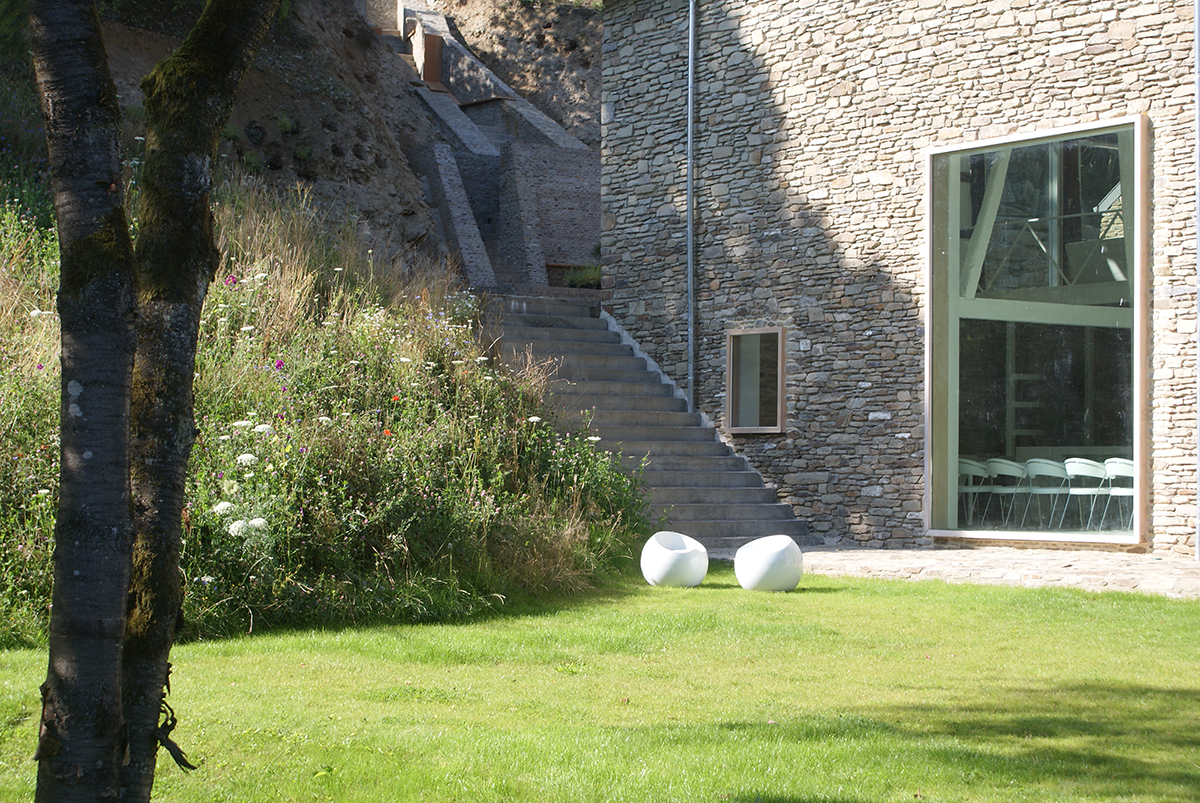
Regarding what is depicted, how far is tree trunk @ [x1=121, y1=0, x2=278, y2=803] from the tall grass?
3.24 meters

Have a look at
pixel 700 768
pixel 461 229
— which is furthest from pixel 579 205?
pixel 700 768

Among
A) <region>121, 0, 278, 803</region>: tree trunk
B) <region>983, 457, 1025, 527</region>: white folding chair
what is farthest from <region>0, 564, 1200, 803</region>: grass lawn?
<region>983, 457, 1025, 527</region>: white folding chair

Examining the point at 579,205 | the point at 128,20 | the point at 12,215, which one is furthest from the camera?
the point at 579,205

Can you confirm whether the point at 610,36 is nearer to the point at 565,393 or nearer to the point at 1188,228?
the point at 565,393

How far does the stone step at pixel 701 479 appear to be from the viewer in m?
10.6

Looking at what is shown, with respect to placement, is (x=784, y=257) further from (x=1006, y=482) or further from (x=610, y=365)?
(x=1006, y=482)

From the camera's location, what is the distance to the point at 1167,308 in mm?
8977

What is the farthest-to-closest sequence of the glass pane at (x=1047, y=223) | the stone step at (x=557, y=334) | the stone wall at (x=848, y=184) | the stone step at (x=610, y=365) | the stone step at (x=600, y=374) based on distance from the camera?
the stone step at (x=557, y=334) < the stone step at (x=610, y=365) < the stone step at (x=600, y=374) < the glass pane at (x=1047, y=223) < the stone wall at (x=848, y=184)

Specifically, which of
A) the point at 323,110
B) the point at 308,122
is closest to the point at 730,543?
the point at 308,122

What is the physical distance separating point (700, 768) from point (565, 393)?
7.55m

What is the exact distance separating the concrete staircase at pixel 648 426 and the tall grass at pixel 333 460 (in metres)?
1.31

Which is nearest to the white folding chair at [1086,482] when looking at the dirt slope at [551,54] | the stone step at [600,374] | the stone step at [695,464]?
the stone step at [695,464]

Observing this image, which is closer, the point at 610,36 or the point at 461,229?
the point at 610,36

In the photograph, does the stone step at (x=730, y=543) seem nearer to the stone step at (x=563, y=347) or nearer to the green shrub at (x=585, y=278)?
the stone step at (x=563, y=347)
